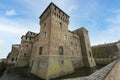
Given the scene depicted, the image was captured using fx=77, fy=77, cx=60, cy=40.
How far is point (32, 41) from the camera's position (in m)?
28.3

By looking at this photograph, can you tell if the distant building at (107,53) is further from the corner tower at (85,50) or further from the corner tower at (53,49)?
the corner tower at (53,49)

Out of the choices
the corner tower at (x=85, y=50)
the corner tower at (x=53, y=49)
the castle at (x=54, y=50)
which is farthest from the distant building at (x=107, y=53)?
the corner tower at (x=53, y=49)

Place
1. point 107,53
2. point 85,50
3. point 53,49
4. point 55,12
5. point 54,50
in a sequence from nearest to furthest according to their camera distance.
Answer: point 53,49, point 54,50, point 55,12, point 85,50, point 107,53

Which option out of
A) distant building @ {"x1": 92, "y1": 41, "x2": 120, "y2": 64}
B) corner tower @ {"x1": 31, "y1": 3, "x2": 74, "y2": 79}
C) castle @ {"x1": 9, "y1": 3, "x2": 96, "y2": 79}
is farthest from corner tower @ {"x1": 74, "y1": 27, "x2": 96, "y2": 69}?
distant building @ {"x1": 92, "y1": 41, "x2": 120, "y2": 64}

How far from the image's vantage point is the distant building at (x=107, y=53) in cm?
3180

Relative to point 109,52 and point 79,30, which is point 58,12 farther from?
point 109,52

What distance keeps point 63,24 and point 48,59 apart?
9111mm

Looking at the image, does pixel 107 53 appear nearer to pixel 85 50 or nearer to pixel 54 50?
pixel 85 50

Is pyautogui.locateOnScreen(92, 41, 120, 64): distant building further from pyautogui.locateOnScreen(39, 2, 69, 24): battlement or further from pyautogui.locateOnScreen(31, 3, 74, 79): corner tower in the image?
pyautogui.locateOnScreen(39, 2, 69, 24): battlement

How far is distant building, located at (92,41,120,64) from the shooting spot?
104 ft

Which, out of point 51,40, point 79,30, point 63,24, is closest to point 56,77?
point 51,40

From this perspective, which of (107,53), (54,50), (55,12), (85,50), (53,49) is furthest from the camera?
(107,53)

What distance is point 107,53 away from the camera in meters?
34.2

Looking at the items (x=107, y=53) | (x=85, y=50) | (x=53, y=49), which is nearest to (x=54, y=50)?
(x=53, y=49)
